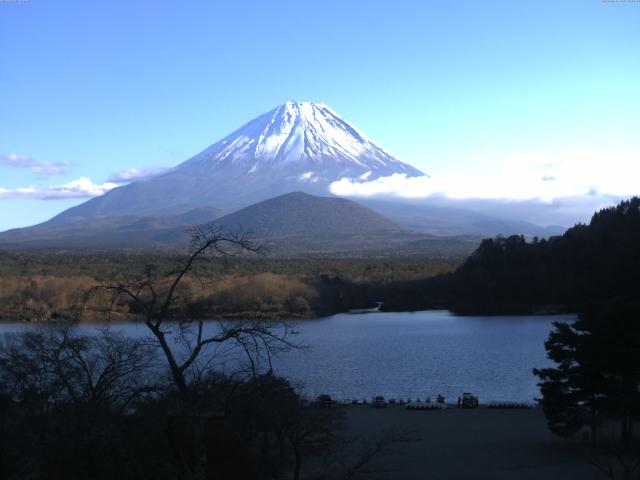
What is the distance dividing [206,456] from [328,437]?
11.8ft

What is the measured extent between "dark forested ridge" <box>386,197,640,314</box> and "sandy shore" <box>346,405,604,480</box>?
2861 centimetres

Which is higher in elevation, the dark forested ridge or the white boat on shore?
the dark forested ridge

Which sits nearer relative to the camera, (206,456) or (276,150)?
(206,456)

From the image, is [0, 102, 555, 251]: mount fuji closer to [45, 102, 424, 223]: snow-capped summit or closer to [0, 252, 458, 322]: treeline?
[45, 102, 424, 223]: snow-capped summit

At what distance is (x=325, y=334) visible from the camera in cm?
3450

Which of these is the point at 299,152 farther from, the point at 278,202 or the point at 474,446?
the point at 474,446

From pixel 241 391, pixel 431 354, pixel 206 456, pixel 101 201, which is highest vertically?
pixel 101 201

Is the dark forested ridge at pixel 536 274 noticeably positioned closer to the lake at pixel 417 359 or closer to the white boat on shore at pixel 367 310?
the white boat on shore at pixel 367 310

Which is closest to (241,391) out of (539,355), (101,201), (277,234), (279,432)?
(279,432)

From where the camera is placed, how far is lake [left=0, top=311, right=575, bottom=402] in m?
21.0

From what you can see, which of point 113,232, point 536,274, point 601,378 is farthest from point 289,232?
point 601,378

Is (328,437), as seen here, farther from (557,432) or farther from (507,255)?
(507,255)

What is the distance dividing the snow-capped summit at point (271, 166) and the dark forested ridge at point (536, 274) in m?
97.5

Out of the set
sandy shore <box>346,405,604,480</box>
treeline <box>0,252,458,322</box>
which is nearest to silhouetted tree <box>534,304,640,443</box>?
sandy shore <box>346,405,604,480</box>
